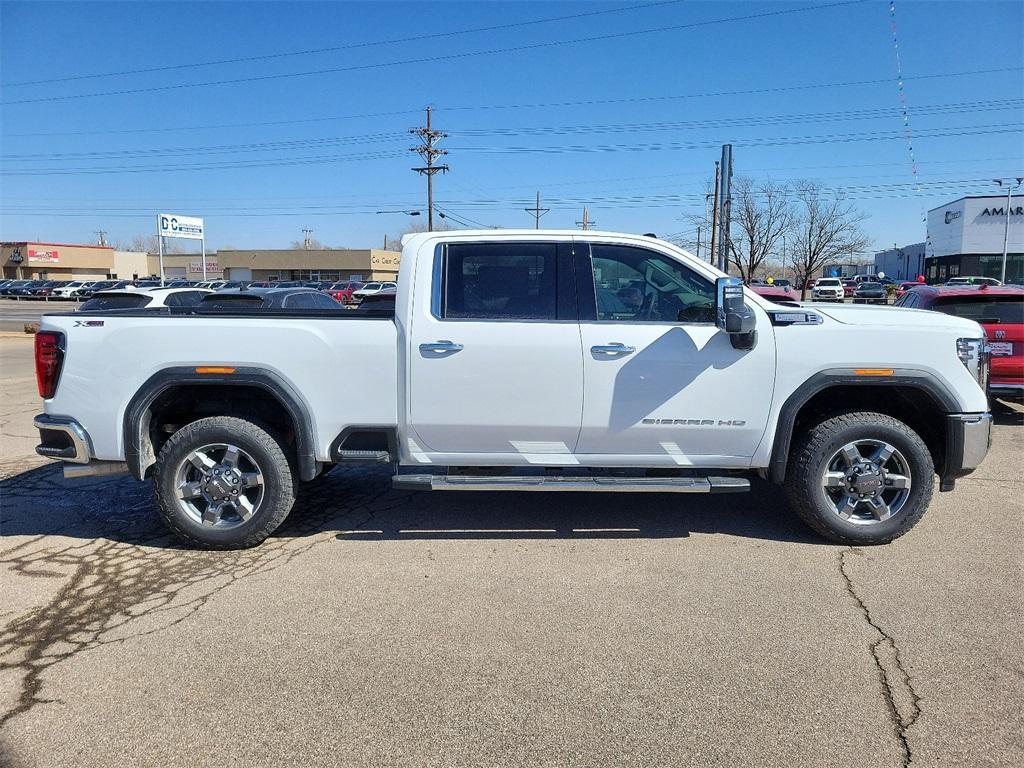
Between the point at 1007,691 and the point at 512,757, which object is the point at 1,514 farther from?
the point at 1007,691

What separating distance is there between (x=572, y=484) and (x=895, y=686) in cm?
201

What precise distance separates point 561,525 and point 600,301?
1.68m

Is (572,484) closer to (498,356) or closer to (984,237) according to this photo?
(498,356)

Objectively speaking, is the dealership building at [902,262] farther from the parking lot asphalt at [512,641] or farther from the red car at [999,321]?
the parking lot asphalt at [512,641]

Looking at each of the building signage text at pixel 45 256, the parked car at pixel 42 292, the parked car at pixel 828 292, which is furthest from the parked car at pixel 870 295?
the building signage text at pixel 45 256

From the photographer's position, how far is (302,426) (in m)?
4.57

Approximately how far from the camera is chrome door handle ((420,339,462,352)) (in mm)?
4473

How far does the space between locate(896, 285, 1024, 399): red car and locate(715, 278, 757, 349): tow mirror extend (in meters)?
5.43

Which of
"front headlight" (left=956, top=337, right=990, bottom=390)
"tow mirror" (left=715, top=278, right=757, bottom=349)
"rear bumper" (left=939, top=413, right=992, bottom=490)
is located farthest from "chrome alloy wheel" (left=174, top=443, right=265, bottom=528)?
"front headlight" (left=956, top=337, right=990, bottom=390)

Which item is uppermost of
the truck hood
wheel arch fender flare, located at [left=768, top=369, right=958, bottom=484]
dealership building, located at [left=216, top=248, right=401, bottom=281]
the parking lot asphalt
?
dealership building, located at [left=216, top=248, right=401, bottom=281]

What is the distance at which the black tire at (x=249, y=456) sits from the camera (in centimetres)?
462

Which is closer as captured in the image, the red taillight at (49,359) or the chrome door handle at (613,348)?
the chrome door handle at (613,348)

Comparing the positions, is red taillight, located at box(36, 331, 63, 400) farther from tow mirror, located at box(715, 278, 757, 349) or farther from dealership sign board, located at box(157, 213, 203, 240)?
dealership sign board, located at box(157, 213, 203, 240)

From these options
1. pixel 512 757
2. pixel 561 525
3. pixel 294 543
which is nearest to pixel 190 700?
pixel 512 757
